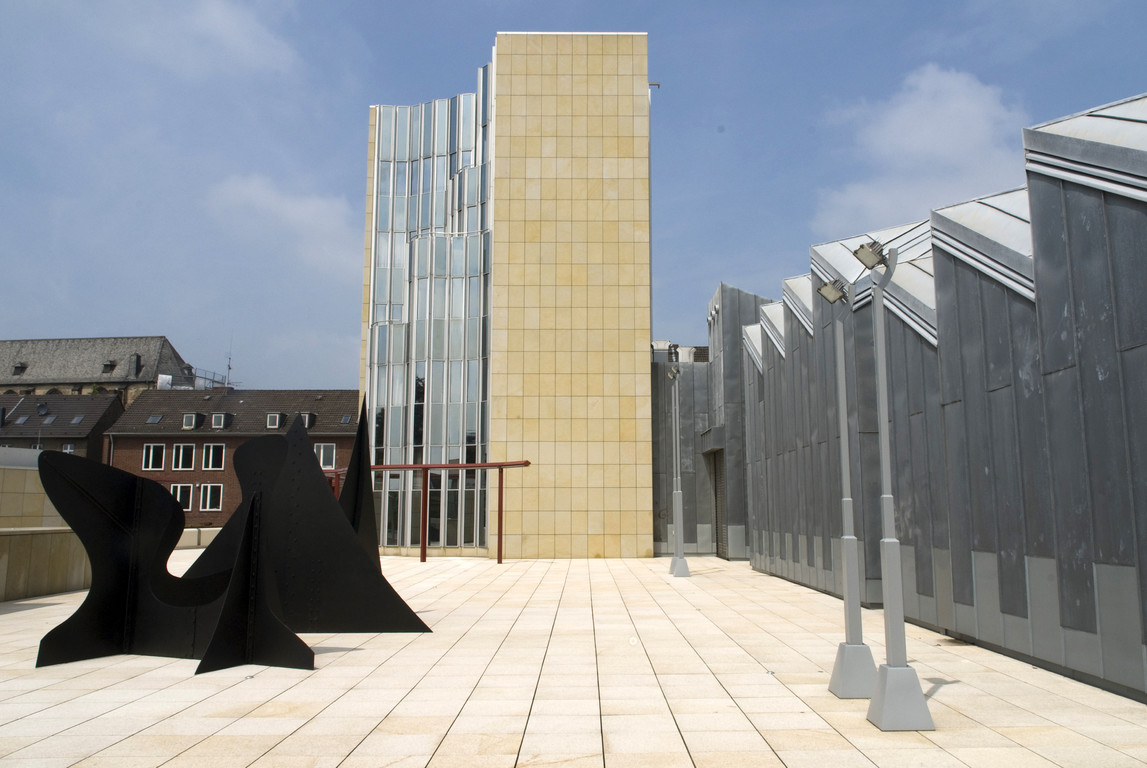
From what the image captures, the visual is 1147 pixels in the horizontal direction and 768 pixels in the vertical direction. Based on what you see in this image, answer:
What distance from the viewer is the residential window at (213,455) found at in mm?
61438

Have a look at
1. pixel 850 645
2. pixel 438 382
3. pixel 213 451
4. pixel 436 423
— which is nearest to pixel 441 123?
pixel 438 382

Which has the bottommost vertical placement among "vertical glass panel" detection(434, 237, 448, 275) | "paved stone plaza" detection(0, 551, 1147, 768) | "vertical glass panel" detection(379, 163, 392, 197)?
"paved stone plaza" detection(0, 551, 1147, 768)

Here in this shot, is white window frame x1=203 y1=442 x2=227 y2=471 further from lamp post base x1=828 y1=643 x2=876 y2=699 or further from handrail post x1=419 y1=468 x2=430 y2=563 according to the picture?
lamp post base x1=828 y1=643 x2=876 y2=699

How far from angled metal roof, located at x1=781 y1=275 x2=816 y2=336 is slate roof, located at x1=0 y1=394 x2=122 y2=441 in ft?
195

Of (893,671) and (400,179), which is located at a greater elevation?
(400,179)

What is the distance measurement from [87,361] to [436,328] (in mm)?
59212

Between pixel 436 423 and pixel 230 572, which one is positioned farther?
pixel 436 423

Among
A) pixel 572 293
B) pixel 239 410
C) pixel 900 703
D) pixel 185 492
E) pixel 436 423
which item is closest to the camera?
pixel 900 703

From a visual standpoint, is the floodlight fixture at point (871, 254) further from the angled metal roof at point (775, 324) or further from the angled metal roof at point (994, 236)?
the angled metal roof at point (775, 324)

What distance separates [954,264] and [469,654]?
9.13 meters

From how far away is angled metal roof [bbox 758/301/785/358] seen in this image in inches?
944

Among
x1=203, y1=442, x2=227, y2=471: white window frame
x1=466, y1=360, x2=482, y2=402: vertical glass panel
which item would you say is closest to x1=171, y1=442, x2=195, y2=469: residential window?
x1=203, y1=442, x2=227, y2=471: white window frame

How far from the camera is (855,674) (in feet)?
30.8

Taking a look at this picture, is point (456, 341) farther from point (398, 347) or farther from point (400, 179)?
point (400, 179)
